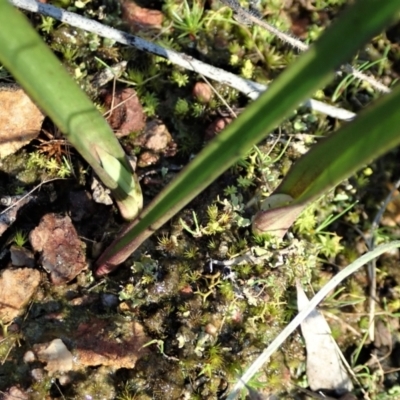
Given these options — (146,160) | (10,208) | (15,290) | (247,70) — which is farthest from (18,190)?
(247,70)

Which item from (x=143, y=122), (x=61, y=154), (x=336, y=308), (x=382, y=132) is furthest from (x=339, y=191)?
(x=382, y=132)

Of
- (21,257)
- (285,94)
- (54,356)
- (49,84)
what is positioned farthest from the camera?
(21,257)

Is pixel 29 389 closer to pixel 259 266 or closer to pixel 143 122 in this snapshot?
pixel 259 266

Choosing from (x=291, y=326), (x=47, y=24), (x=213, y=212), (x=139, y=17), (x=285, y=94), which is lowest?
(x=291, y=326)

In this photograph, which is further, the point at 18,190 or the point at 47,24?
the point at 47,24

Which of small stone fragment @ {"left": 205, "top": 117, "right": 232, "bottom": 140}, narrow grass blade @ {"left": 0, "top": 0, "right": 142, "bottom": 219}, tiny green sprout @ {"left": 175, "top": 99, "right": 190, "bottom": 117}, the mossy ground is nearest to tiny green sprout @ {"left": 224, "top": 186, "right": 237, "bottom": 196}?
the mossy ground

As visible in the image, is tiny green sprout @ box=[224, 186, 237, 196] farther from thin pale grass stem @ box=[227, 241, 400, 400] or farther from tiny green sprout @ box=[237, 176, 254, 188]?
thin pale grass stem @ box=[227, 241, 400, 400]

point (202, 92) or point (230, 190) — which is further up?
point (202, 92)

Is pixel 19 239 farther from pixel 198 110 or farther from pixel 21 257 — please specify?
pixel 198 110
